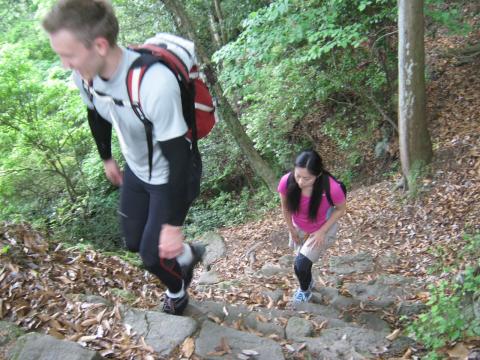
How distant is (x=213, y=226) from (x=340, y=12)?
6.21 m

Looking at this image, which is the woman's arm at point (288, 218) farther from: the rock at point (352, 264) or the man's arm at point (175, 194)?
the rock at point (352, 264)

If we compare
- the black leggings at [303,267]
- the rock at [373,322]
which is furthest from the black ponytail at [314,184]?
the rock at [373,322]

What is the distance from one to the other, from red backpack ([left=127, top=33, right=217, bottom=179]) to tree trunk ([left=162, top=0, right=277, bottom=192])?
6.58 metres

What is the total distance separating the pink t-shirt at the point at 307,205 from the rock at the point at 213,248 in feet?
14.9

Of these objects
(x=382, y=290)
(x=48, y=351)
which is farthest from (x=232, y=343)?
→ (x=382, y=290)

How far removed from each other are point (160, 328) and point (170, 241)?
2.95 ft

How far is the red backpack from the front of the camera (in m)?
2.29

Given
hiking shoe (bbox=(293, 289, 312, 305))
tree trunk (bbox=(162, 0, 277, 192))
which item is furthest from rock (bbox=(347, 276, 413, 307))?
tree trunk (bbox=(162, 0, 277, 192))

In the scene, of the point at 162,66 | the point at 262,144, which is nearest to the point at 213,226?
the point at 262,144

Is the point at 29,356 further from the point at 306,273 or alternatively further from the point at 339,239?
the point at 339,239

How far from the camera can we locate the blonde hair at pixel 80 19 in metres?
2.12

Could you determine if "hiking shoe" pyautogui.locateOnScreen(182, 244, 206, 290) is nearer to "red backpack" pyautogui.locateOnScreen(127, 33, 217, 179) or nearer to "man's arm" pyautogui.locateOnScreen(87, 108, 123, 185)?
"man's arm" pyautogui.locateOnScreen(87, 108, 123, 185)

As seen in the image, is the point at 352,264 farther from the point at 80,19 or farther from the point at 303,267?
the point at 80,19

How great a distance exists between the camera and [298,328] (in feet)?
12.3
